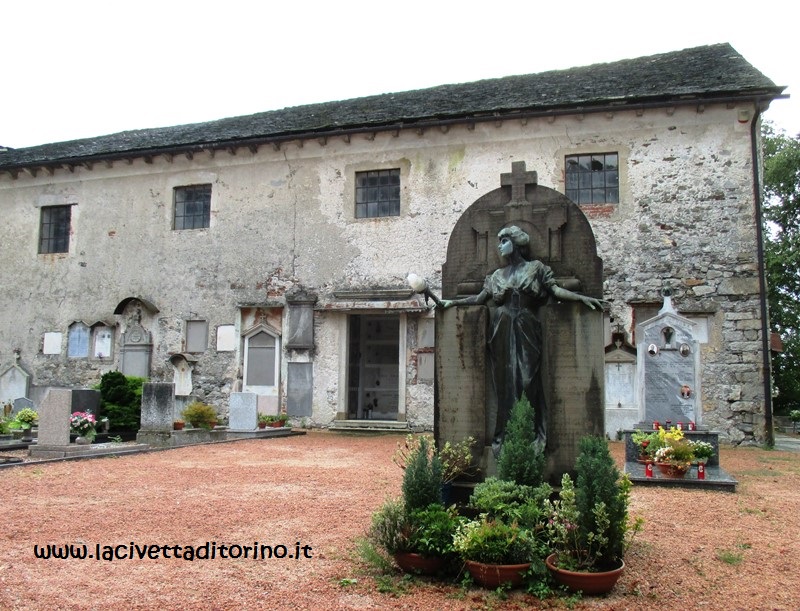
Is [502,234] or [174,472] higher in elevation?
[502,234]

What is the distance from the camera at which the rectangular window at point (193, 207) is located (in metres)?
19.9

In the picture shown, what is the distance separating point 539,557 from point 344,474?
5.51m

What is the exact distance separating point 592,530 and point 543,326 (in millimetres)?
2073

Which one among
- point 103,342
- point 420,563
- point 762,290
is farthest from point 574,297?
point 103,342

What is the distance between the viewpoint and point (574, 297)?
590 cm

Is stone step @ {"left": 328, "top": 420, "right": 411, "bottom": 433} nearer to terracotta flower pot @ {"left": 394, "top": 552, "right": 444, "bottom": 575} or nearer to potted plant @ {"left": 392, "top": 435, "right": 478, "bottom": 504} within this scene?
potted plant @ {"left": 392, "top": 435, "right": 478, "bottom": 504}

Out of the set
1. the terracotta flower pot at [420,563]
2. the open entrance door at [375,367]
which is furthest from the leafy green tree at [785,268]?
the terracotta flower pot at [420,563]

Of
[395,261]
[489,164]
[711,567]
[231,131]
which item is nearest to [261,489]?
[711,567]

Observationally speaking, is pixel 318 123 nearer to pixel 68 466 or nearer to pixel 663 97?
pixel 663 97

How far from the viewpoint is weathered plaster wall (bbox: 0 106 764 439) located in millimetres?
15305

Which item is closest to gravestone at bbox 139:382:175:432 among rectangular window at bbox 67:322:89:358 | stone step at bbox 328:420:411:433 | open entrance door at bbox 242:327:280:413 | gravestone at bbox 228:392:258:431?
gravestone at bbox 228:392:258:431

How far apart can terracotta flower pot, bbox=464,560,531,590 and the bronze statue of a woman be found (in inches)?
62.1

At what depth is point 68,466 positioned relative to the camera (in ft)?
33.8

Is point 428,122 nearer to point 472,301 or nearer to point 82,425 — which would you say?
point 82,425
